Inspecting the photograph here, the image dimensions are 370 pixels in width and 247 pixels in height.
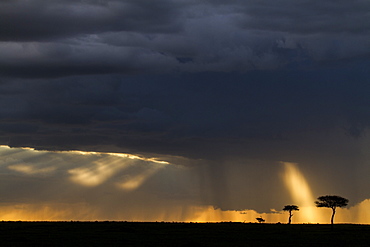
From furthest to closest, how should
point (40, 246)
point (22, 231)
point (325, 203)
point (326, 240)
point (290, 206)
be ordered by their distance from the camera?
1. point (290, 206)
2. point (325, 203)
3. point (22, 231)
4. point (326, 240)
5. point (40, 246)

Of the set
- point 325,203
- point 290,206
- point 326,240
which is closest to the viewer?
point 326,240

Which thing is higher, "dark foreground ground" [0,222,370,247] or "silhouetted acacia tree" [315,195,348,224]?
"silhouetted acacia tree" [315,195,348,224]

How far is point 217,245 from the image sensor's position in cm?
7856

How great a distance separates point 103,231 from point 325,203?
6058cm

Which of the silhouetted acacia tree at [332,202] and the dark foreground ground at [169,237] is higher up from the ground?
the silhouetted acacia tree at [332,202]

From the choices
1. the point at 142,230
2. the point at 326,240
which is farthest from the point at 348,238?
the point at 142,230

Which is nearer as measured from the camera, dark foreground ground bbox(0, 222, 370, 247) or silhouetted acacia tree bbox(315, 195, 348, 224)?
dark foreground ground bbox(0, 222, 370, 247)

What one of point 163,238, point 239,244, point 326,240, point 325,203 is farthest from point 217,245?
point 325,203

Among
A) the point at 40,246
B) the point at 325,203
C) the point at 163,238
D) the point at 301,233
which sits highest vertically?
the point at 325,203

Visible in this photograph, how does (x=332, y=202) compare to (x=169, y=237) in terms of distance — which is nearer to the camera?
(x=169, y=237)

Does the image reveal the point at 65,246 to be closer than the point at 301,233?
Yes

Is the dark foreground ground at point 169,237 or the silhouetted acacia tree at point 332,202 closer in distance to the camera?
the dark foreground ground at point 169,237

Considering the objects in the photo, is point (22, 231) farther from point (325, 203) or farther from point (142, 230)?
point (325, 203)

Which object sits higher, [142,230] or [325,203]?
[325,203]
